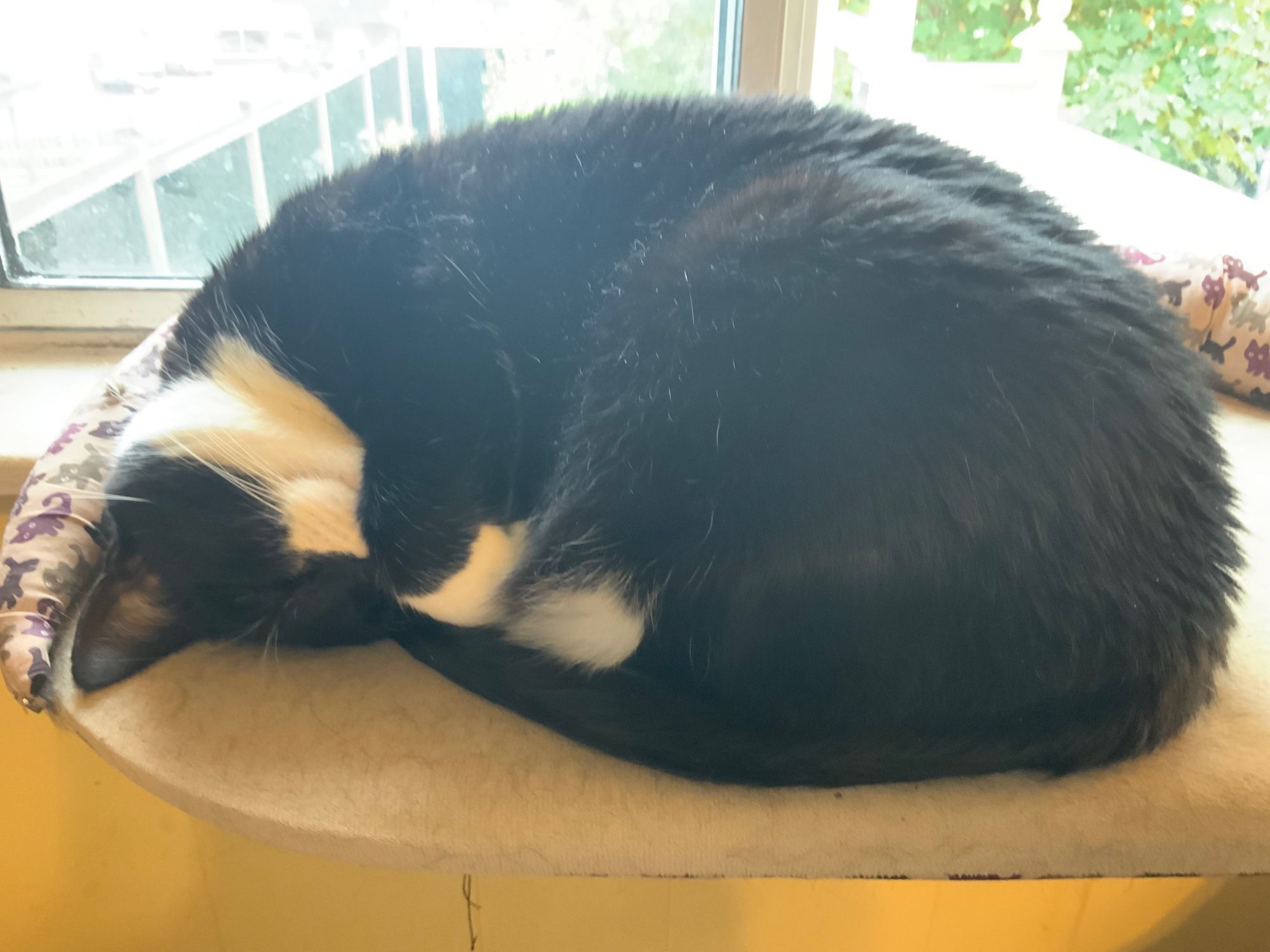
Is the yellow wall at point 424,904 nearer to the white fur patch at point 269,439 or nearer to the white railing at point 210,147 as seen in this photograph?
the white fur patch at point 269,439

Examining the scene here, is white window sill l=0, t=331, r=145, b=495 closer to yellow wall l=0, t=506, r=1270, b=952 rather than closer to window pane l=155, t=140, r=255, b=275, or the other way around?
window pane l=155, t=140, r=255, b=275

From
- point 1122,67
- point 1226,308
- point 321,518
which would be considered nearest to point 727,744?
point 321,518

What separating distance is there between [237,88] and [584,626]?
0.92 meters

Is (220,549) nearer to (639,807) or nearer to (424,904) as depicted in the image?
(639,807)

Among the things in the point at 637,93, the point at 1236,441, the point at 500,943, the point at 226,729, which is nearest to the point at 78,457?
the point at 226,729

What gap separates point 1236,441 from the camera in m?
0.97

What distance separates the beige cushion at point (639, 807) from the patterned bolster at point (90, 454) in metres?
0.08

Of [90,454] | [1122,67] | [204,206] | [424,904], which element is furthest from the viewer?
[1122,67]

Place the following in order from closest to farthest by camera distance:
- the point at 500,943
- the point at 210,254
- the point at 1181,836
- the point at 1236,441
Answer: the point at 1181,836 → the point at 1236,441 → the point at 500,943 → the point at 210,254

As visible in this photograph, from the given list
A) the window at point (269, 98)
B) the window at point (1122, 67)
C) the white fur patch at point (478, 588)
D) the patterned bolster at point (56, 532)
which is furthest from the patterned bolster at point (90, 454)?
the window at point (1122, 67)

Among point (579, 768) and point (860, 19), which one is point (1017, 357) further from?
point (860, 19)

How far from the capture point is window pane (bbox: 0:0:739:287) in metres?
1.14

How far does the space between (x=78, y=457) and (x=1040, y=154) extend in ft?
4.26

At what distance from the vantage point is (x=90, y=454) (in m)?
0.83
